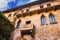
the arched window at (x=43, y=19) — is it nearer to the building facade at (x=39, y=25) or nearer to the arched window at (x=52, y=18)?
the building facade at (x=39, y=25)

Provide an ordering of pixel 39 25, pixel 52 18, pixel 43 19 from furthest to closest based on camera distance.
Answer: pixel 43 19 < pixel 52 18 < pixel 39 25

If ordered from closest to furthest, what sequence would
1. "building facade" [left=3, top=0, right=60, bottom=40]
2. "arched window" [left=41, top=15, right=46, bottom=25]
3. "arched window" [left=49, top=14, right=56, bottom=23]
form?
"building facade" [left=3, top=0, right=60, bottom=40] < "arched window" [left=49, top=14, right=56, bottom=23] < "arched window" [left=41, top=15, right=46, bottom=25]

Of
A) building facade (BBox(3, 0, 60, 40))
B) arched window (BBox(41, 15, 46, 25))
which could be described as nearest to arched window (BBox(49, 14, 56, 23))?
building facade (BBox(3, 0, 60, 40))

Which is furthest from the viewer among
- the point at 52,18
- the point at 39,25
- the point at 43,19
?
the point at 43,19

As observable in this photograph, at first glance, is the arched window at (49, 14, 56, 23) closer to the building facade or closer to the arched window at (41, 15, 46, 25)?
the building facade

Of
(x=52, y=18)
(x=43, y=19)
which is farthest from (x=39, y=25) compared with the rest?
(x=52, y=18)

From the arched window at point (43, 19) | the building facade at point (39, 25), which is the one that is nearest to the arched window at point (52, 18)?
the building facade at point (39, 25)

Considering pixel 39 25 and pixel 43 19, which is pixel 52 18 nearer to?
pixel 43 19

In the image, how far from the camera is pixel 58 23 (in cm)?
1388

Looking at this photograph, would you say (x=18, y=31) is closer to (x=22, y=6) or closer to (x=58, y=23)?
(x=58, y=23)

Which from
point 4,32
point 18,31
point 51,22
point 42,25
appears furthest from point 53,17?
point 4,32

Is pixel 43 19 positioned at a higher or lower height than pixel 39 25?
higher

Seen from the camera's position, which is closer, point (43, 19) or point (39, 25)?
point (39, 25)

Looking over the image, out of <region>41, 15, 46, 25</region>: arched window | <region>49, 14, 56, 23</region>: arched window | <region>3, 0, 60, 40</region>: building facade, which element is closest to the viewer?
<region>3, 0, 60, 40</region>: building facade
